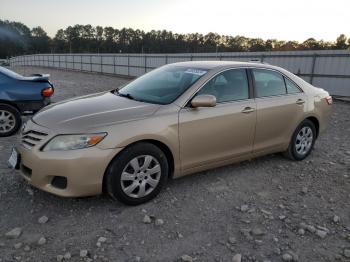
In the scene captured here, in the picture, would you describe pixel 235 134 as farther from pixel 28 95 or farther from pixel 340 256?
pixel 28 95

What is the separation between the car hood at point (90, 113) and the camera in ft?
11.4

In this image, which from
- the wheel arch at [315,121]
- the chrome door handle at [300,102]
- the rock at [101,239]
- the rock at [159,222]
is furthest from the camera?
the wheel arch at [315,121]

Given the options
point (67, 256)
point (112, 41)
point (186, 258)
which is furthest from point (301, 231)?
point (112, 41)

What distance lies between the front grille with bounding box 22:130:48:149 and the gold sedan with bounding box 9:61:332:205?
15 mm

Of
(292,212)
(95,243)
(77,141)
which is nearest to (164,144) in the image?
(77,141)

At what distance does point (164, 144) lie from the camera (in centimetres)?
377

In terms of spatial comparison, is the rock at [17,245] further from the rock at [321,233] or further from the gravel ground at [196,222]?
the rock at [321,233]

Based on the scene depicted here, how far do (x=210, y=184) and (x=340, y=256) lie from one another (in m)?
1.77

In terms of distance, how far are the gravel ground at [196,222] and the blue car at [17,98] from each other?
193cm

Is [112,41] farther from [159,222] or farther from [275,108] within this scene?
[159,222]

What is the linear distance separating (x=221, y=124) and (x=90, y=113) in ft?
5.16

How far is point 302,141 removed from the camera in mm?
5406

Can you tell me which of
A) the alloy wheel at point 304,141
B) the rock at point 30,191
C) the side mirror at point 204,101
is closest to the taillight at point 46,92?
the rock at point 30,191

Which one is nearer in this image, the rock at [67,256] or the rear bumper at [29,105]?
the rock at [67,256]
